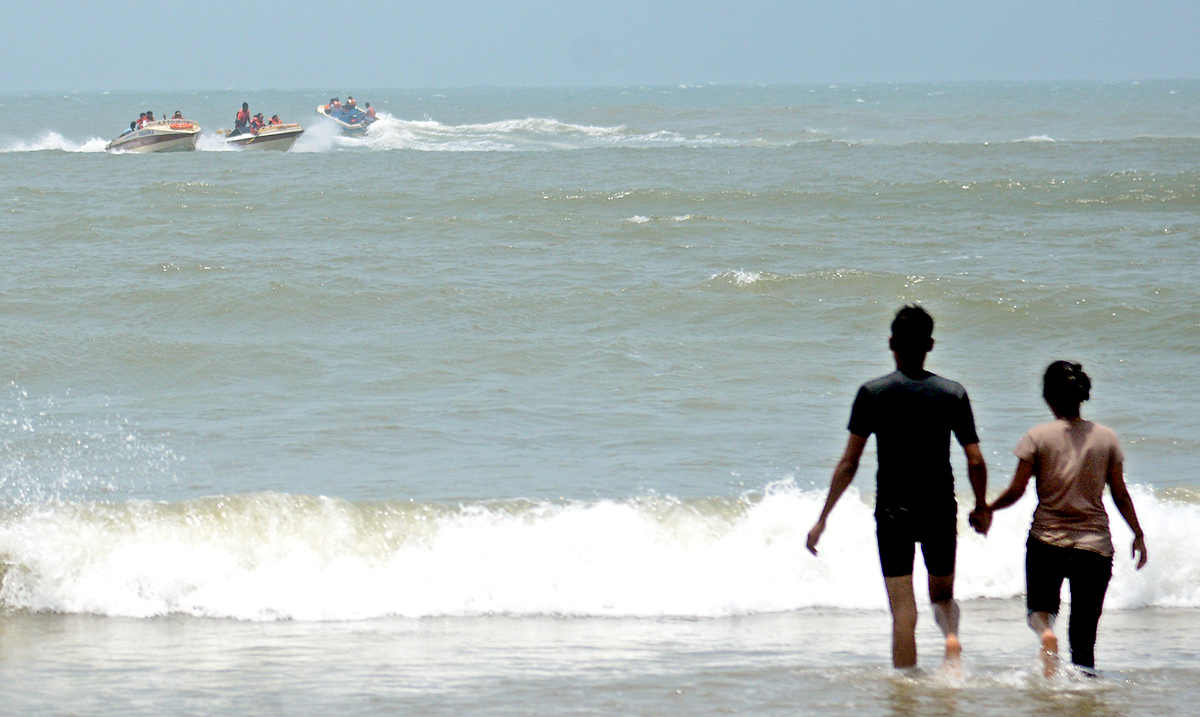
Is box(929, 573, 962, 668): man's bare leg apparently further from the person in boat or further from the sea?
the person in boat

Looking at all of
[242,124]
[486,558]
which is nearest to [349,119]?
[242,124]

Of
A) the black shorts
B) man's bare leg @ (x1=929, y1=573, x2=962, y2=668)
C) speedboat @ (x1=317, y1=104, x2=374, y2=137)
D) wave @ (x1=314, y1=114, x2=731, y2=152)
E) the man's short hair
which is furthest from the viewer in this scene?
speedboat @ (x1=317, y1=104, x2=374, y2=137)

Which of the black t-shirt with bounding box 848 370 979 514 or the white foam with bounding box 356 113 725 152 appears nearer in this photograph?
the black t-shirt with bounding box 848 370 979 514

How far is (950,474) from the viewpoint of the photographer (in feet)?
14.2

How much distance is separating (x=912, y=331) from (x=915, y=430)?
1.08 feet

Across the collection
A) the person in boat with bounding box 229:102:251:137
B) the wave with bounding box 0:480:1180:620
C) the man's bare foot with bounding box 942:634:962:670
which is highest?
the person in boat with bounding box 229:102:251:137

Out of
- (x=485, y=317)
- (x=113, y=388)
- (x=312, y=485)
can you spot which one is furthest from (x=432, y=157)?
(x=312, y=485)

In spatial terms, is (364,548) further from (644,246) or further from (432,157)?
(432,157)

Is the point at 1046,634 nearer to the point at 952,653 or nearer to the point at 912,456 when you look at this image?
the point at 952,653

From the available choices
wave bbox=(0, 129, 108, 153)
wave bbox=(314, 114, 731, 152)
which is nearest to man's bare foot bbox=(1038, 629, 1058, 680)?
wave bbox=(314, 114, 731, 152)

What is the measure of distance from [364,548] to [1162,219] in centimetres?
1818

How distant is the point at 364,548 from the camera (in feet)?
22.3

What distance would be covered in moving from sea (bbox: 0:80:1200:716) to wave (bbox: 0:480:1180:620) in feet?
0.07

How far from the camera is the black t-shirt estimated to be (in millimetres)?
4230
